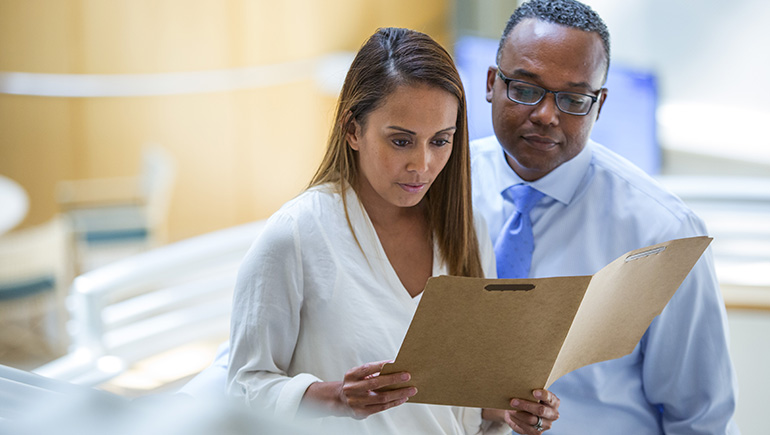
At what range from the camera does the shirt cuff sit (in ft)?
3.91

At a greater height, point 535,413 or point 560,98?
point 560,98

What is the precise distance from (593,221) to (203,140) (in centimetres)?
475

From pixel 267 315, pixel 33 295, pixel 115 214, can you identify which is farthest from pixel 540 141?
pixel 115 214

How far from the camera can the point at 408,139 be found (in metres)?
1.27

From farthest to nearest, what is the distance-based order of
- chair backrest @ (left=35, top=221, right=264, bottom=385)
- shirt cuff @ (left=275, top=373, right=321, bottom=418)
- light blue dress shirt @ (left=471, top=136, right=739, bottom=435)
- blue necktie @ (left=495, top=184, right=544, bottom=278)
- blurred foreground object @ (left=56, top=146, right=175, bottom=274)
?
blurred foreground object @ (left=56, top=146, right=175, bottom=274) < chair backrest @ (left=35, top=221, right=264, bottom=385) < blue necktie @ (left=495, top=184, right=544, bottom=278) < light blue dress shirt @ (left=471, top=136, right=739, bottom=435) < shirt cuff @ (left=275, top=373, right=321, bottom=418)

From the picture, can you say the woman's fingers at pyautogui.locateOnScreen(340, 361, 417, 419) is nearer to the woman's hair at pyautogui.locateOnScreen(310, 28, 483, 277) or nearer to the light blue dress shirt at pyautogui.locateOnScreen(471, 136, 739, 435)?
the woman's hair at pyautogui.locateOnScreen(310, 28, 483, 277)

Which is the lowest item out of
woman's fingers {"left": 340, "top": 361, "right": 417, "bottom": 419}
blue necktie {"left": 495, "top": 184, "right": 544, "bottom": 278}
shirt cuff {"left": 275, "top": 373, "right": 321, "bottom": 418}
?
shirt cuff {"left": 275, "top": 373, "right": 321, "bottom": 418}

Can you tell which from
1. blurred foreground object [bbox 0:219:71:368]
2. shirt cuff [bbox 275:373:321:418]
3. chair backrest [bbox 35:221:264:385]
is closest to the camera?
shirt cuff [bbox 275:373:321:418]

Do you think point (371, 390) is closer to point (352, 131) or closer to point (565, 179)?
point (352, 131)

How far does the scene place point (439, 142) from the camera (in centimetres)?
131

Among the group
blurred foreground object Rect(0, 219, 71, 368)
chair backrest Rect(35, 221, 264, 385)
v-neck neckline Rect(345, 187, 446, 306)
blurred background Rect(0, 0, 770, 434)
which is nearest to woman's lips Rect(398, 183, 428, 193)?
v-neck neckline Rect(345, 187, 446, 306)

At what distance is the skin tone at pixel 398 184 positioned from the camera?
3.78ft

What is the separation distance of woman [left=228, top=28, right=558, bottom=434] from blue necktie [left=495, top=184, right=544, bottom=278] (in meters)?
0.25

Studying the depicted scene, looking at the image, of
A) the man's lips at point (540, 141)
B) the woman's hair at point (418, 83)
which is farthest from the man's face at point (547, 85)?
the woman's hair at point (418, 83)
